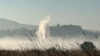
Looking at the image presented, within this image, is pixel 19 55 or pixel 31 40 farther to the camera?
pixel 19 55

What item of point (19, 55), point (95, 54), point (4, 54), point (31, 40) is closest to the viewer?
point (95, 54)

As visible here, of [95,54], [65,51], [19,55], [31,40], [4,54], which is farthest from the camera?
[4,54]

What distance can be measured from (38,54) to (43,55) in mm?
172

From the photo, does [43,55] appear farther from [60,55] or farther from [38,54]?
[60,55]

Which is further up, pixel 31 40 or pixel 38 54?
pixel 31 40

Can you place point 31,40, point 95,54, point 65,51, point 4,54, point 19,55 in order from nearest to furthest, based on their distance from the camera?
point 95,54
point 65,51
point 31,40
point 19,55
point 4,54

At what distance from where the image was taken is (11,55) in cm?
766

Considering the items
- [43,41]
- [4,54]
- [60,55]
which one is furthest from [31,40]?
[4,54]

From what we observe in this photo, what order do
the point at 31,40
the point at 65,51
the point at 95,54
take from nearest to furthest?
the point at 95,54, the point at 65,51, the point at 31,40

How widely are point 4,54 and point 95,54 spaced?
173 inches

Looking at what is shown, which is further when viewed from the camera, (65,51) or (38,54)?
(38,54)

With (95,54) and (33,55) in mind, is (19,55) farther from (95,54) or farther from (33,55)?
(95,54)

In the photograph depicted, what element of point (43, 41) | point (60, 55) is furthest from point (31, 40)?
point (60, 55)

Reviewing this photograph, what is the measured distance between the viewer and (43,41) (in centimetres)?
676
